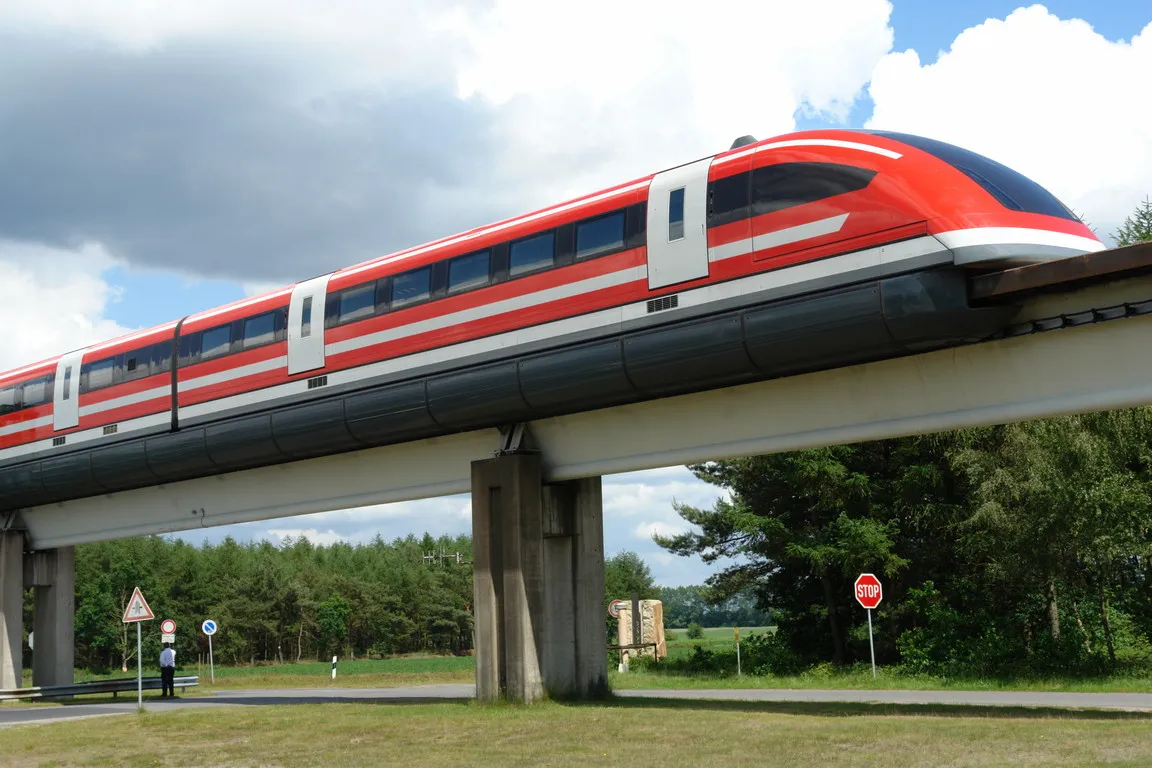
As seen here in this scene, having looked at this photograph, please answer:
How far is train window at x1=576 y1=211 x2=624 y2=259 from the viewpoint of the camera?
1955 cm

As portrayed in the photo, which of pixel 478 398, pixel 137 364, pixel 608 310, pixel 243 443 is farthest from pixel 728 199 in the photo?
pixel 137 364

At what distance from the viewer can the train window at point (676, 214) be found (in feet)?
61.3

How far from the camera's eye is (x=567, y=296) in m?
20.2

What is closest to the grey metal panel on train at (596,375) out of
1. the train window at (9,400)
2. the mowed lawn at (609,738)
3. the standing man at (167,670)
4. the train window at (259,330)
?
the train window at (259,330)

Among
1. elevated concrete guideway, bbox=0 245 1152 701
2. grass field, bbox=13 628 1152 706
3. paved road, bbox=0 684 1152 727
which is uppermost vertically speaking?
elevated concrete guideway, bbox=0 245 1152 701

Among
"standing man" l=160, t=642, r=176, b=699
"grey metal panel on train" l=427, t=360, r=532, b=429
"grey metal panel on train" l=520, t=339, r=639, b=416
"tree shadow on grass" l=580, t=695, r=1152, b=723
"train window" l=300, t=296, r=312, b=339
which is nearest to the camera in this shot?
"tree shadow on grass" l=580, t=695, r=1152, b=723

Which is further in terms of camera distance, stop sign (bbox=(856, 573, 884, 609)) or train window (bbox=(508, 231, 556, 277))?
stop sign (bbox=(856, 573, 884, 609))

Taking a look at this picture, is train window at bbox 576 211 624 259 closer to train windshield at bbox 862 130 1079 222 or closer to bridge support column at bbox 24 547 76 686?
train windshield at bbox 862 130 1079 222

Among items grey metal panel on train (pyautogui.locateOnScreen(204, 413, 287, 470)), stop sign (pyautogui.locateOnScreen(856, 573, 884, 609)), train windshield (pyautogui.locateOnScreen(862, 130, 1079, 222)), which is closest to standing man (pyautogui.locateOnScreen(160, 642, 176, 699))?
grey metal panel on train (pyautogui.locateOnScreen(204, 413, 287, 470))

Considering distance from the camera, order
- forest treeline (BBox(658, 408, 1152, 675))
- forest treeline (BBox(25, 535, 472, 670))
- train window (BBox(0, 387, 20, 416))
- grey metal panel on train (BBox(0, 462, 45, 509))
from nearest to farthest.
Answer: forest treeline (BBox(658, 408, 1152, 675))
grey metal panel on train (BBox(0, 462, 45, 509))
train window (BBox(0, 387, 20, 416))
forest treeline (BBox(25, 535, 472, 670))

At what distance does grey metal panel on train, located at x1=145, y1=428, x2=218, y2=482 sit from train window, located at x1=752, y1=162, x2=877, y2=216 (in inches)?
594

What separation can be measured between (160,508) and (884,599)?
Result: 21422 mm

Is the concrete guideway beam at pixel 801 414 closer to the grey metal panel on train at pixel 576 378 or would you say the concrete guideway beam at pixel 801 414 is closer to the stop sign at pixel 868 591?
the grey metal panel on train at pixel 576 378

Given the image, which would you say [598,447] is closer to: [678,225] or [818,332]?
[678,225]
